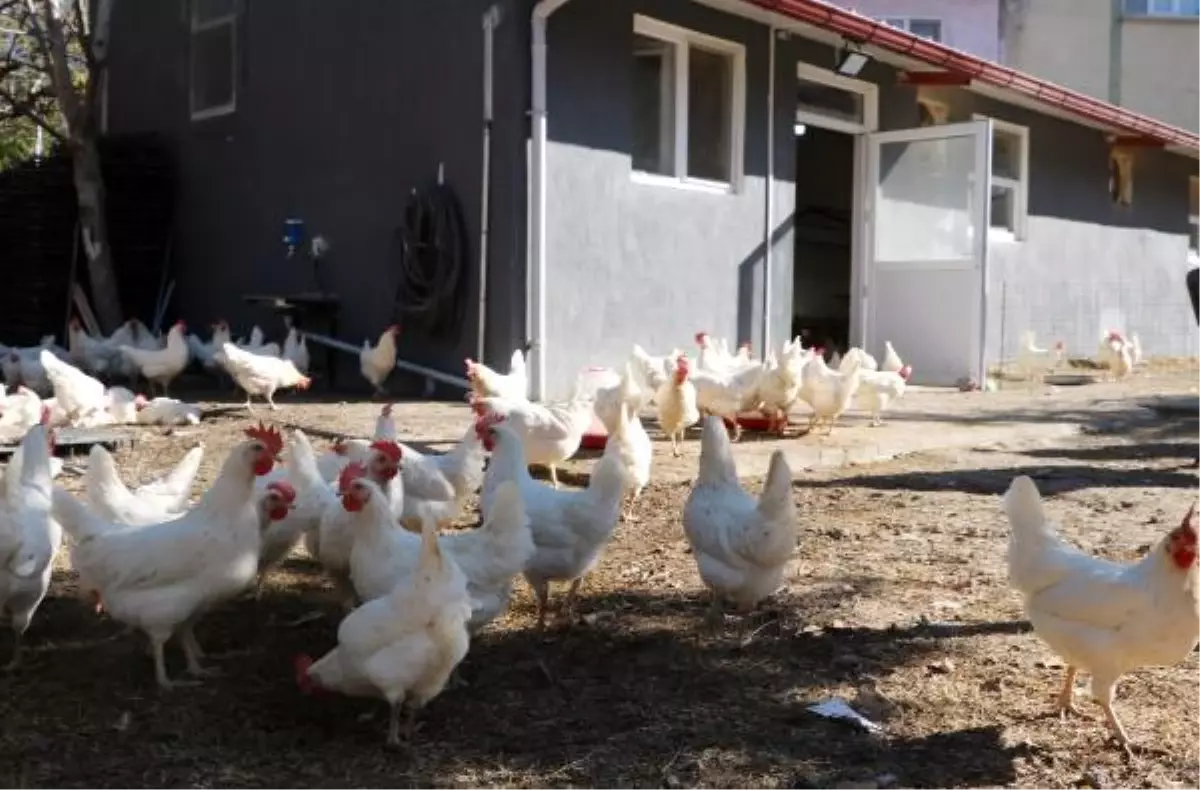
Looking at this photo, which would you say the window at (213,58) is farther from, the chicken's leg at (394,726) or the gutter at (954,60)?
the chicken's leg at (394,726)

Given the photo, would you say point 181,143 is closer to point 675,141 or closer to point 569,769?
point 675,141

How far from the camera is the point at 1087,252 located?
17.8 meters

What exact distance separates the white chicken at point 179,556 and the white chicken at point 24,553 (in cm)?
14

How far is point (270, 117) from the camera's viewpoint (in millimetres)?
13117

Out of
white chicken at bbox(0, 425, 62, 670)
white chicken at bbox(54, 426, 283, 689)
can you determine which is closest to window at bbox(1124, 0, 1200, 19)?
white chicken at bbox(54, 426, 283, 689)

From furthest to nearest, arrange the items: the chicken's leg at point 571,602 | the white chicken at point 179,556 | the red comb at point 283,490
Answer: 1. the chicken's leg at point 571,602
2. the red comb at point 283,490
3. the white chicken at point 179,556

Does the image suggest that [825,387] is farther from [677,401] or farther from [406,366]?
[406,366]

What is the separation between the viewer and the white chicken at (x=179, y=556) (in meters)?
4.06

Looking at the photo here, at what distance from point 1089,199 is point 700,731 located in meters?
16.0

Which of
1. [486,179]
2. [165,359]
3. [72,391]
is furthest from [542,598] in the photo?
[165,359]

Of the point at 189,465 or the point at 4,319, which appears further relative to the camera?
the point at 4,319

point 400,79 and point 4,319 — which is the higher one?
point 400,79

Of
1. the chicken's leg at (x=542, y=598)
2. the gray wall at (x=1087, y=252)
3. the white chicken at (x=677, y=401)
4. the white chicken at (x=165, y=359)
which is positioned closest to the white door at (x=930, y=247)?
the gray wall at (x=1087, y=252)

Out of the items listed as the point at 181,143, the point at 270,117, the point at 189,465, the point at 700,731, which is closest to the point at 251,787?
the point at 700,731
